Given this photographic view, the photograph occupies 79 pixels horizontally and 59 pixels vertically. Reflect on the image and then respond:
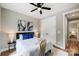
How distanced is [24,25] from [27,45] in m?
0.42

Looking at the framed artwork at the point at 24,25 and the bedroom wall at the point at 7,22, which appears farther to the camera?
the framed artwork at the point at 24,25

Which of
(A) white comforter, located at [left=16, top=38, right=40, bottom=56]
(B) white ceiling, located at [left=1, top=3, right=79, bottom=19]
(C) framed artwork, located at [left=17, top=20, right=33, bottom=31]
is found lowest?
(A) white comforter, located at [left=16, top=38, right=40, bottom=56]

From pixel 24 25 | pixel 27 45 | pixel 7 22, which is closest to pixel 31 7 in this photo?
pixel 24 25

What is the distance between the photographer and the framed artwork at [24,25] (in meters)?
1.71

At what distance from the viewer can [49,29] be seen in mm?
1795

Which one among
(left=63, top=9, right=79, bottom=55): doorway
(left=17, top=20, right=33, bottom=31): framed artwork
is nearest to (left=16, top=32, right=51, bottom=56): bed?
(left=17, top=20, right=33, bottom=31): framed artwork

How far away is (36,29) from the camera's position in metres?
1.79

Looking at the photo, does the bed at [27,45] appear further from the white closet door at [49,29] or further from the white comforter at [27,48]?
the white closet door at [49,29]

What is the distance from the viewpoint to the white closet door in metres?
1.76

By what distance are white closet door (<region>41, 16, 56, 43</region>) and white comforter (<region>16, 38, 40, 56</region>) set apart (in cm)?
27

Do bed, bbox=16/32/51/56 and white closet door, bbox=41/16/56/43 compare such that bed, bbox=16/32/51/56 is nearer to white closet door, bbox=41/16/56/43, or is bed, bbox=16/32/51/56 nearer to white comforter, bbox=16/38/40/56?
white comforter, bbox=16/38/40/56

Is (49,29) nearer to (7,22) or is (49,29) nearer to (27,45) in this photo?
(27,45)

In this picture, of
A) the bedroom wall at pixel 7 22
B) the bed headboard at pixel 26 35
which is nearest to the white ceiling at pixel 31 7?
the bedroom wall at pixel 7 22

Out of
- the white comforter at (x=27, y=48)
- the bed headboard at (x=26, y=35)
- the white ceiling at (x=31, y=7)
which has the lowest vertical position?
the white comforter at (x=27, y=48)
